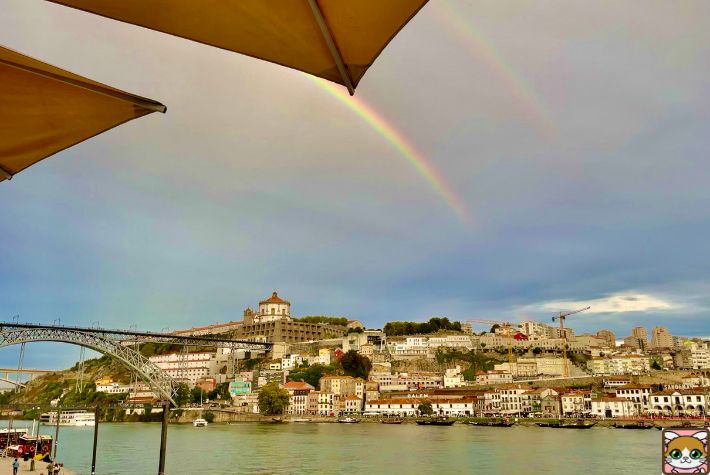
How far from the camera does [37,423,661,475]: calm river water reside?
2147 cm

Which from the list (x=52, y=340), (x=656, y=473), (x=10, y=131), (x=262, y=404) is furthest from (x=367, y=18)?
(x=262, y=404)

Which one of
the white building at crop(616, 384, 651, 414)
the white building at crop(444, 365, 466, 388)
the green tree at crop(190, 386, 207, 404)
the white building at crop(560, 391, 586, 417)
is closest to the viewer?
the white building at crop(616, 384, 651, 414)

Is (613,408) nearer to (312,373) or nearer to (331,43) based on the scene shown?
(312,373)

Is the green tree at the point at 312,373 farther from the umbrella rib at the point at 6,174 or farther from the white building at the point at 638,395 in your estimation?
the umbrella rib at the point at 6,174

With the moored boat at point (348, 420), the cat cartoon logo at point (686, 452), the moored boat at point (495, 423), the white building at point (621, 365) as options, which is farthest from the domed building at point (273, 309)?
the cat cartoon logo at point (686, 452)

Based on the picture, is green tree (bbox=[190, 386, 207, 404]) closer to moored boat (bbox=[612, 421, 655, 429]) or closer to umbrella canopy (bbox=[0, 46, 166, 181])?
moored boat (bbox=[612, 421, 655, 429])

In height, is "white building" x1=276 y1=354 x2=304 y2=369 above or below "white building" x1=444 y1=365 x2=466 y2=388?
above

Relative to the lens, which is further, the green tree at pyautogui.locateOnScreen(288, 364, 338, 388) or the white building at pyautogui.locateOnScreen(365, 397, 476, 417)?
the green tree at pyautogui.locateOnScreen(288, 364, 338, 388)

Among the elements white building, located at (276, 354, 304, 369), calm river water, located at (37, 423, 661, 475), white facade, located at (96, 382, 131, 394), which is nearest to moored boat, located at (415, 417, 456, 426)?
calm river water, located at (37, 423, 661, 475)

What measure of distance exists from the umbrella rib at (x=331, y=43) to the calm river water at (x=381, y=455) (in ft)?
68.1

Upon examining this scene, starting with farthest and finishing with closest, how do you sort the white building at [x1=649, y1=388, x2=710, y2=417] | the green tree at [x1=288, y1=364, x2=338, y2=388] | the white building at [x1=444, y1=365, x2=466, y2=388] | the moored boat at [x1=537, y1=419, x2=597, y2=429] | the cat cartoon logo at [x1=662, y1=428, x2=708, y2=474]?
the white building at [x1=444, y1=365, x2=466, y2=388] < the green tree at [x1=288, y1=364, x2=338, y2=388] < the white building at [x1=649, y1=388, x2=710, y2=417] < the moored boat at [x1=537, y1=419, x2=597, y2=429] < the cat cartoon logo at [x1=662, y1=428, x2=708, y2=474]

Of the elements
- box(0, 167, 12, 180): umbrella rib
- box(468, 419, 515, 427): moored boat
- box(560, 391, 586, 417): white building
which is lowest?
box(468, 419, 515, 427): moored boat

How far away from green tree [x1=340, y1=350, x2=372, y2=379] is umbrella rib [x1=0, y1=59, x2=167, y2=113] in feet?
226

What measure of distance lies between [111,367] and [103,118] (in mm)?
87647
